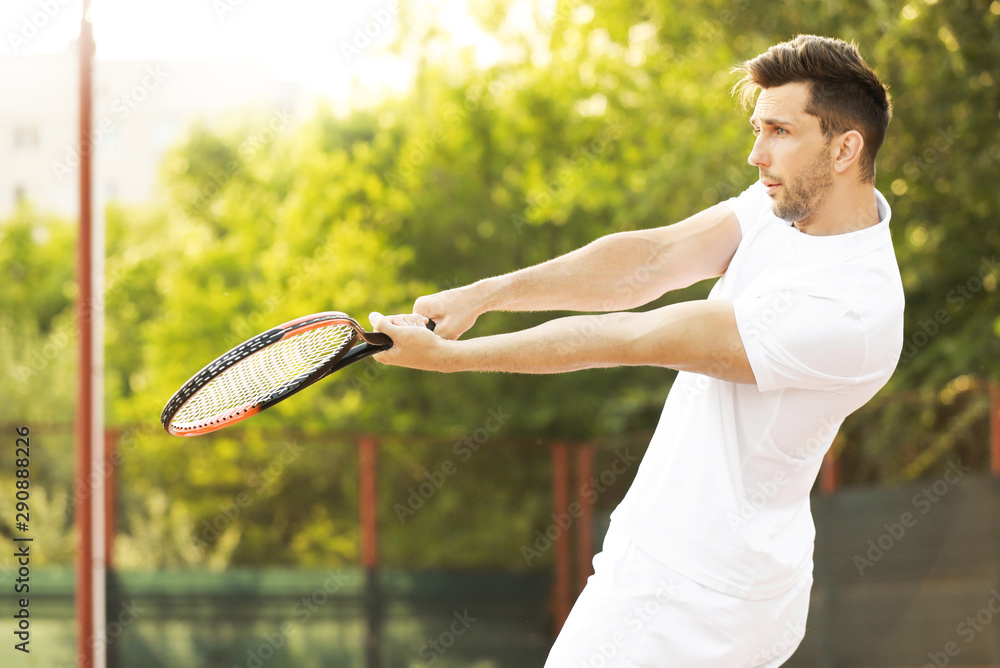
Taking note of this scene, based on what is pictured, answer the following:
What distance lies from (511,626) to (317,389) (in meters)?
5.38

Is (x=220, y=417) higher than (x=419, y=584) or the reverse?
higher

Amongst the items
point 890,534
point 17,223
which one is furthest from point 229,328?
point 17,223

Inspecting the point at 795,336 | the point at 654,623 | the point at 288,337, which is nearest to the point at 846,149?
the point at 795,336

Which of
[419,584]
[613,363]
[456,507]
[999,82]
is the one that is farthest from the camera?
[456,507]

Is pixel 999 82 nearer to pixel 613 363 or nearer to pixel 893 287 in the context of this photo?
pixel 893 287

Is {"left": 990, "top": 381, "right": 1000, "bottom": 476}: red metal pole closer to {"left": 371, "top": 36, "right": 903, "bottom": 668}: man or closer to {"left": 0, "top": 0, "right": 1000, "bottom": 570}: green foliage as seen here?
{"left": 0, "top": 0, "right": 1000, "bottom": 570}: green foliage

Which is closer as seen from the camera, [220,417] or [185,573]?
[220,417]

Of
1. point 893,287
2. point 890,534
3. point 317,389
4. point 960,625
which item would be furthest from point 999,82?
point 317,389

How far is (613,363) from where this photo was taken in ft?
6.42

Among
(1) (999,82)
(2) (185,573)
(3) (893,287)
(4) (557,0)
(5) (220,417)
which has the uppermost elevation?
(4) (557,0)

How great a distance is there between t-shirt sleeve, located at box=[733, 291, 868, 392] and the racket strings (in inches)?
36.4

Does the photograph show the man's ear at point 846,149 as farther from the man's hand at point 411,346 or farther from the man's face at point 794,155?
the man's hand at point 411,346

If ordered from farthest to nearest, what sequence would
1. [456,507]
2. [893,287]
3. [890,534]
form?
[456,507] < [890,534] < [893,287]

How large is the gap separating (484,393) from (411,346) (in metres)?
10.2
